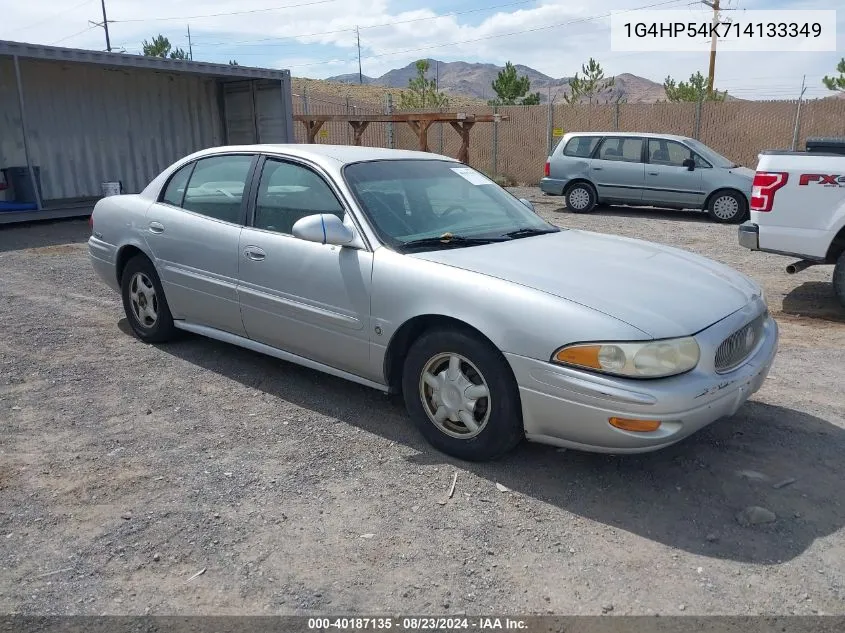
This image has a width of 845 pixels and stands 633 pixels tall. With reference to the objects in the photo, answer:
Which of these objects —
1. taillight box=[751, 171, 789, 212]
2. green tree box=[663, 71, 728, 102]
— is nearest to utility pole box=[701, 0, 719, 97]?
green tree box=[663, 71, 728, 102]

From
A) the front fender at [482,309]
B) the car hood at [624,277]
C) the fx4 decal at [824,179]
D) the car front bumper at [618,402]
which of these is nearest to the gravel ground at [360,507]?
the car front bumper at [618,402]

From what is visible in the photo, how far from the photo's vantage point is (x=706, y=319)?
331 centimetres

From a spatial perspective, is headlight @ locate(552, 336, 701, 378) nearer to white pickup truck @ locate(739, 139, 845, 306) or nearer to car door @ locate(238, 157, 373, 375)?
car door @ locate(238, 157, 373, 375)

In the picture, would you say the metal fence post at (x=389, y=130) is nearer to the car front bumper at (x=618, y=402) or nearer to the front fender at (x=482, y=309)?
the front fender at (x=482, y=309)

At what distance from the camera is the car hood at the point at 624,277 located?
10.6 feet

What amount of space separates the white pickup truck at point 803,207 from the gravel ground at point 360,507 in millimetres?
1911

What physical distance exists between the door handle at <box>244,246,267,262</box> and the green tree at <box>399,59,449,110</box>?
35.4 meters

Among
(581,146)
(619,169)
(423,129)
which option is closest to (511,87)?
(423,129)

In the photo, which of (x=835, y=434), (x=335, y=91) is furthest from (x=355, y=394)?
(x=335, y=91)

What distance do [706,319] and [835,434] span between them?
1.37m

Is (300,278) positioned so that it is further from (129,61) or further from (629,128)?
(629,128)

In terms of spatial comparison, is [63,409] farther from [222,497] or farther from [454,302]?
[454,302]

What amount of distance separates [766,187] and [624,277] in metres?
3.91

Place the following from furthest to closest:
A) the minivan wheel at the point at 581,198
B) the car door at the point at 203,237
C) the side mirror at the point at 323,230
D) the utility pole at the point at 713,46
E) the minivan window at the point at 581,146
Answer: the utility pole at the point at 713,46
the minivan wheel at the point at 581,198
the minivan window at the point at 581,146
the car door at the point at 203,237
the side mirror at the point at 323,230
